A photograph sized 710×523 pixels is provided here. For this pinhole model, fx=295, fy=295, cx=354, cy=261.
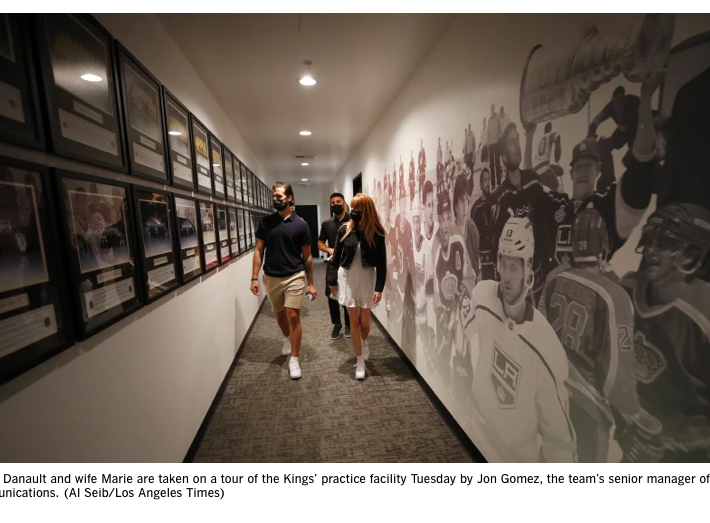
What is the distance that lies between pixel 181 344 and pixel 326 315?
2588mm

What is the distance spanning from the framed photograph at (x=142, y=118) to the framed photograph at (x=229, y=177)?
1300 millimetres

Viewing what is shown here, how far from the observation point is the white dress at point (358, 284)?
2.44 m

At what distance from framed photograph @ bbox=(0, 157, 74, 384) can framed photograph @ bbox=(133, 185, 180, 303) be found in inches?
16.7

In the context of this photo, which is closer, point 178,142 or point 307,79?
point 178,142

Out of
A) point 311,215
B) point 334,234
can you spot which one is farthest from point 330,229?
point 311,215

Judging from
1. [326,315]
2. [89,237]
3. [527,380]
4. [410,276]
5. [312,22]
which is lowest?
[326,315]

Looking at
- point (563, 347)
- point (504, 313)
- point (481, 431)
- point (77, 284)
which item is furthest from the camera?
point (481, 431)

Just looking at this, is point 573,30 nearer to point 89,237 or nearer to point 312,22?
point 312,22

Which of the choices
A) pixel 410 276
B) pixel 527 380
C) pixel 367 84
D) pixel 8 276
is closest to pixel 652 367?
pixel 527 380

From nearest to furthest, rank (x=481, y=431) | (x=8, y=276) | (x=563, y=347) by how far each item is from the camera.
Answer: (x=8, y=276) < (x=563, y=347) < (x=481, y=431)

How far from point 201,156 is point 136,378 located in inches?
60.5

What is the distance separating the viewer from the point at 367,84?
252 cm

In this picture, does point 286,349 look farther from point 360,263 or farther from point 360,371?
point 360,263

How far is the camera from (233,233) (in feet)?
9.84
